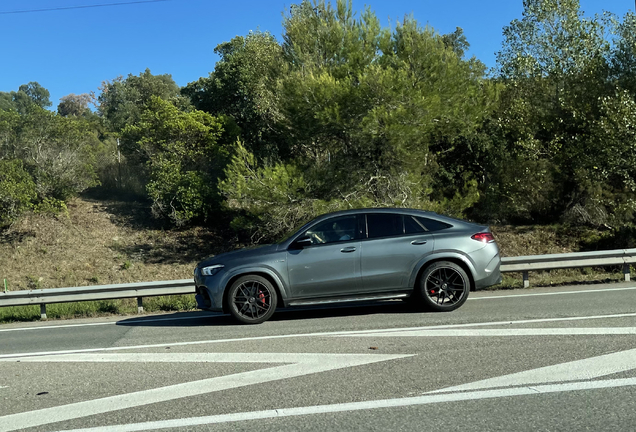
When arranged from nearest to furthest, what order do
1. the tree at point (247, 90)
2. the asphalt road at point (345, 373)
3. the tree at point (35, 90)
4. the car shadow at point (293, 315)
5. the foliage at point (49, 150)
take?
1. the asphalt road at point (345, 373)
2. the car shadow at point (293, 315)
3. the tree at point (247, 90)
4. the foliage at point (49, 150)
5. the tree at point (35, 90)

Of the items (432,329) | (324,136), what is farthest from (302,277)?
(324,136)

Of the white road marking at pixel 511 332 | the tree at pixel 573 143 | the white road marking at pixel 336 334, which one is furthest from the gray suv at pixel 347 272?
the tree at pixel 573 143

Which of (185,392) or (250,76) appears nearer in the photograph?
(185,392)

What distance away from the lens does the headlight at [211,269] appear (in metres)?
8.65

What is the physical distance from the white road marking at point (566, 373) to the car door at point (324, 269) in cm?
356

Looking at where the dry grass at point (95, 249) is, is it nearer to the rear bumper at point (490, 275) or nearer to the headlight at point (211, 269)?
the headlight at point (211, 269)

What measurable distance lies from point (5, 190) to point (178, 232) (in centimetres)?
691

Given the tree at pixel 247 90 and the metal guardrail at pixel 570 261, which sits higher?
the tree at pixel 247 90

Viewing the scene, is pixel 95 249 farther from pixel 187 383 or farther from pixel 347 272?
pixel 187 383

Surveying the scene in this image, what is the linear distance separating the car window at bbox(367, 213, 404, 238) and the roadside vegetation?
4915 mm

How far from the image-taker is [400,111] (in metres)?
17.9

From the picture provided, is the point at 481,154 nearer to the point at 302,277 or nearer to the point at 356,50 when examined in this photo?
the point at 356,50

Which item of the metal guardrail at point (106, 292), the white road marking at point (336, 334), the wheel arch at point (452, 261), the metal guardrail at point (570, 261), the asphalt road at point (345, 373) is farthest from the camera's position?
the metal guardrail at point (570, 261)

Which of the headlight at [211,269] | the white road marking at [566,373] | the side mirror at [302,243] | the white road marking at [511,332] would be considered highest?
the side mirror at [302,243]
